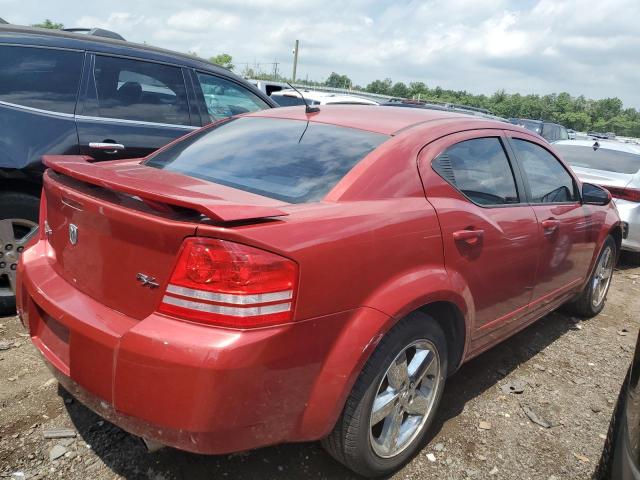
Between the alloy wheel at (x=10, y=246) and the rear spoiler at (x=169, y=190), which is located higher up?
the rear spoiler at (x=169, y=190)

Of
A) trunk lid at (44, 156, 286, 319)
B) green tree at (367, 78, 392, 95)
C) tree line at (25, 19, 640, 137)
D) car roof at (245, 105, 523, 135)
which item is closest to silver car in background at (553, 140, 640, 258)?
car roof at (245, 105, 523, 135)

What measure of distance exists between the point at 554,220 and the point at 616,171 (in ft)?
13.0

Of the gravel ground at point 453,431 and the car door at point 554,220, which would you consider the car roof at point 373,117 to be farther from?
the gravel ground at point 453,431

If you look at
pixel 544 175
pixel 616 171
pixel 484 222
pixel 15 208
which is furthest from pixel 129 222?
pixel 616 171

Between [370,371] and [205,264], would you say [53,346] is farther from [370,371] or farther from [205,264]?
[370,371]

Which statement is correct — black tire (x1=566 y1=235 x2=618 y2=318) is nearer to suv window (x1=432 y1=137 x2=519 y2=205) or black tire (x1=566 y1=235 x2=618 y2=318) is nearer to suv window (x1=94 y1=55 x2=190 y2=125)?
suv window (x1=432 y1=137 x2=519 y2=205)

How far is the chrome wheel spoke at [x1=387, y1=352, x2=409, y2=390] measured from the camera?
2.30 metres

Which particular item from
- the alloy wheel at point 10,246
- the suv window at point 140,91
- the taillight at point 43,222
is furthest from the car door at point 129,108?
the taillight at point 43,222

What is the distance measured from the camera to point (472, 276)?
262 centimetres

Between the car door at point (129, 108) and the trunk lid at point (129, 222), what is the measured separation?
1589 mm

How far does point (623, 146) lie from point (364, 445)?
6.75 m

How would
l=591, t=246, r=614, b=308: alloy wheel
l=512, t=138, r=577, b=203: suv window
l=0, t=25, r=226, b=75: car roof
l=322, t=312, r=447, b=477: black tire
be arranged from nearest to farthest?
l=322, t=312, r=447, b=477: black tire < l=512, t=138, r=577, b=203: suv window < l=0, t=25, r=226, b=75: car roof < l=591, t=246, r=614, b=308: alloy wheel

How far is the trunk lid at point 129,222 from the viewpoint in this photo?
5.91 ft

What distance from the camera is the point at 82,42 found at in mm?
3893
